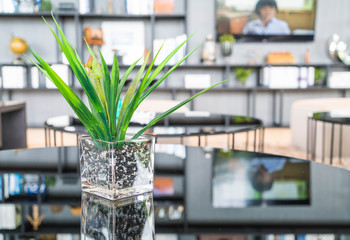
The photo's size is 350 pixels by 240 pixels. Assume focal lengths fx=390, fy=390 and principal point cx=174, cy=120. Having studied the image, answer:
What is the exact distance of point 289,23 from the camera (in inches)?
186

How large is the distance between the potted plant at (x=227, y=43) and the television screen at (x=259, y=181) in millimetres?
3789

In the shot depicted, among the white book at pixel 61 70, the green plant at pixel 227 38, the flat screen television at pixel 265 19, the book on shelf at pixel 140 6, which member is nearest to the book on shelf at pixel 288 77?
the flat screen television at pixel 265 19

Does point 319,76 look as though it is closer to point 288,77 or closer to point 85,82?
point 288,77

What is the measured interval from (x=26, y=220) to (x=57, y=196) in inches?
4.9

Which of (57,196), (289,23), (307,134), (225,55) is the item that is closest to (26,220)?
(57,196)

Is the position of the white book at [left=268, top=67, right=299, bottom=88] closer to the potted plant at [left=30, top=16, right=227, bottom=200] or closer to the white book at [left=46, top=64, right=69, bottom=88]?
the white book at [left=46, top=64, right=69, bottom=88]

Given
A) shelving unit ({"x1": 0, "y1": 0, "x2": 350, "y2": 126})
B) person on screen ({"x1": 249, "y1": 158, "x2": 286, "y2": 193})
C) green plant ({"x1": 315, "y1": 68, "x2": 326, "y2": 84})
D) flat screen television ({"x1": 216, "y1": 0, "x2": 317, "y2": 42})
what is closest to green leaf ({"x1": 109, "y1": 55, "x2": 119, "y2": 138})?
person on screen ({"x1": 249, "y1": 158, "x2": 286, "y2": 193})

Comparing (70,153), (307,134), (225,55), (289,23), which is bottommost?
(307,134)

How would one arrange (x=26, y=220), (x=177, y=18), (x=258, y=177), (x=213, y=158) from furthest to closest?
(x=177, y=18) < (x=213, y=158) < (x=258, y=177) < (x=26, y=220)

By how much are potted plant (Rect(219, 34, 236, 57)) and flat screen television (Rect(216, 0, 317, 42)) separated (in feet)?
0.24

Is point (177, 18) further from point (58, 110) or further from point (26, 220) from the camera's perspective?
point (26, 220)

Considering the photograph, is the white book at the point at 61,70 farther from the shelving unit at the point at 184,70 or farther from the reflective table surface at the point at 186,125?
the reflective table surface at the point at 186,125

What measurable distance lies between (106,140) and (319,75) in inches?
175

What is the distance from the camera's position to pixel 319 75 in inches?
183
